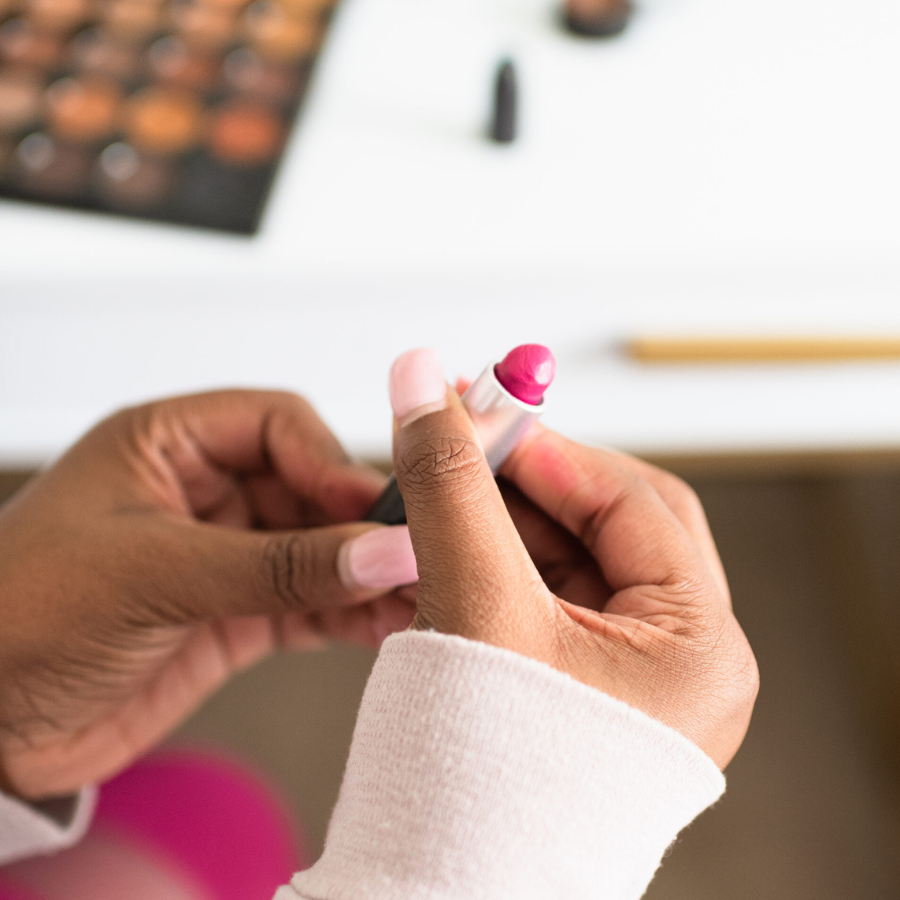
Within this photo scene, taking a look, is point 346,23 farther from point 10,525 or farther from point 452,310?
point 10,525

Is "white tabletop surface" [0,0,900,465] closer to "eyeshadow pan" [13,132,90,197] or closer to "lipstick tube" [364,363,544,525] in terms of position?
"eyeshadow pan" [13,132,90,197]

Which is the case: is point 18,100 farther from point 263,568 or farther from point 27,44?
point 263,568

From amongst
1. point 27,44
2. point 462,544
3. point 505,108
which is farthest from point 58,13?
point 462,544

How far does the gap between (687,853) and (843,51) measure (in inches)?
28.8

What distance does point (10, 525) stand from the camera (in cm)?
39

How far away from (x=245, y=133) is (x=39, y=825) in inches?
17.5

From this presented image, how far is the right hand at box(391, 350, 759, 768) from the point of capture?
26 centimetres

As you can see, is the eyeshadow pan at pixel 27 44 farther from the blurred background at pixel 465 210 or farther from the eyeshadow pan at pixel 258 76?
the eyeshadow pan at pixel 258 76

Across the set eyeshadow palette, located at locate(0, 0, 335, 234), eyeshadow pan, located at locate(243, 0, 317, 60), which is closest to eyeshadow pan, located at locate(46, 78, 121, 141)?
eyeshadow palette, located at locate(0, 0, 335, 234)

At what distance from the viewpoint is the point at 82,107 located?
575mm

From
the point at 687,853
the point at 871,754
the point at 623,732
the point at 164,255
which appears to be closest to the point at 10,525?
the point at 164,255

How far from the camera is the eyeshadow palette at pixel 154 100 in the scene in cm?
53

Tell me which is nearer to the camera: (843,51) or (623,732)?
(623,732)

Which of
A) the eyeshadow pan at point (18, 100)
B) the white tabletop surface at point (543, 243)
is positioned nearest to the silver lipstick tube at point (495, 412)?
the white tabletop surface at point (543, 243)
